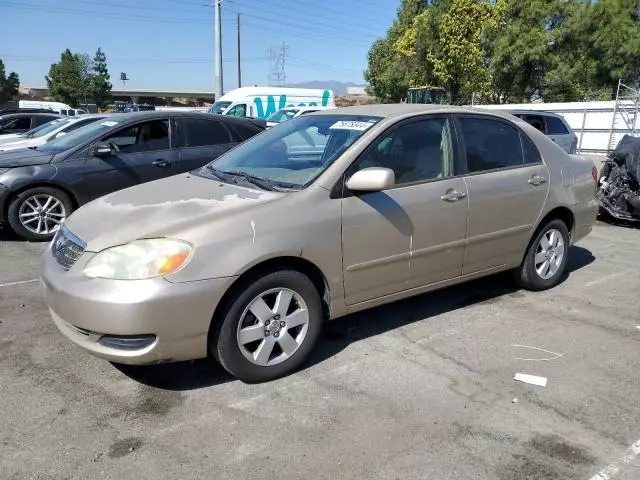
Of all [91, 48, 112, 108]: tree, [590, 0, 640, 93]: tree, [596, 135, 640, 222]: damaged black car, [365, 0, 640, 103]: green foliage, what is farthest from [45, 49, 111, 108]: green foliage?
[596, 135, 640, 222]: damaged black car

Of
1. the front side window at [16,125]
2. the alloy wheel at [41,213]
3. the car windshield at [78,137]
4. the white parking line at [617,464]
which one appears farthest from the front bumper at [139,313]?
the front side window at [16,125]

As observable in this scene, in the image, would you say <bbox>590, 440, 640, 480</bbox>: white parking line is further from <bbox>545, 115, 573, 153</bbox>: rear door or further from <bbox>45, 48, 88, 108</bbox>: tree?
<bbox>45, 48, 88, 108</bbox>: tree

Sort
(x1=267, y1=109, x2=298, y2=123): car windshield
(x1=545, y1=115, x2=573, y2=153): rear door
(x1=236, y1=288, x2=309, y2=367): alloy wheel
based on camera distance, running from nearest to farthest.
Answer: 1. (x1=236, y1=288, x2=309, y2=367): alloy wheel
2. (x1=545, y1=115, x2=573, y2=153): rear door
3. (x1=267, y1=109, x2=298, y2=123): car windshield

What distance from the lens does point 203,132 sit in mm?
7746

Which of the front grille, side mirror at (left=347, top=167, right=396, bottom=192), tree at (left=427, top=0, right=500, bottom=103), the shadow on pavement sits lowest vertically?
the shadow on pavement

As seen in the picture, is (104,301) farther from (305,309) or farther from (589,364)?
(589,364)

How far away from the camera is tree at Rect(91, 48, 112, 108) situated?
6203cm

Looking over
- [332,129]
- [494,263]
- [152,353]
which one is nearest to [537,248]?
[494,263]

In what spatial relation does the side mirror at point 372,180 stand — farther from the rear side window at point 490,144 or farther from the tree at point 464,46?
the tree at point 464,46

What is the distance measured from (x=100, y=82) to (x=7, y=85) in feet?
30.3

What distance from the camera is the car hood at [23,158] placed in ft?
22.4

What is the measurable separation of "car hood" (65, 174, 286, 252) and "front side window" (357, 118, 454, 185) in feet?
2.73

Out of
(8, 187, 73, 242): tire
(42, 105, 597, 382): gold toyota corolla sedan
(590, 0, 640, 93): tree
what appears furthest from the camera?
(590, 0, 640, 93): tree

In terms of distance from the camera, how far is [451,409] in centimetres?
313
